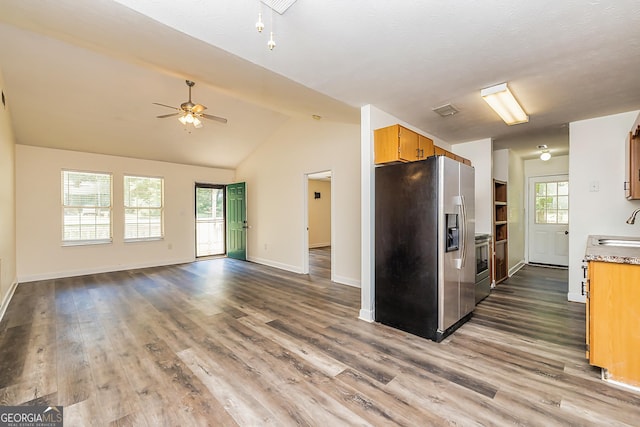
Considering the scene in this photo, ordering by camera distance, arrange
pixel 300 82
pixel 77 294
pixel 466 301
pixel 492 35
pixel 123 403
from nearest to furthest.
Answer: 1. pixel 123 403
2. pixel 492 35
3. pixel 300 82
4. pixel 466 301
5. pixel 77 294

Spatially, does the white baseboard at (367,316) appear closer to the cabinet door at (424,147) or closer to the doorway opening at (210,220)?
the cabinet door at (424,147)

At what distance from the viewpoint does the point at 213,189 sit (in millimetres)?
7785

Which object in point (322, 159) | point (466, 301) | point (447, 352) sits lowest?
point (447, 352)

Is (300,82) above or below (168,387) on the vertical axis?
above

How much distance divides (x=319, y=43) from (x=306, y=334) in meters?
2.64

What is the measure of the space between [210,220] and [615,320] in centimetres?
776

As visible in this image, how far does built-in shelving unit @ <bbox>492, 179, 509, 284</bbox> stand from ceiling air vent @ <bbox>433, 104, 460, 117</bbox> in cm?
206

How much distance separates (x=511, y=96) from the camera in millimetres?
2918

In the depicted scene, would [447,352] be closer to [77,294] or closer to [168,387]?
[168,387]

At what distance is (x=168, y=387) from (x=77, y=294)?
3488 millimetres

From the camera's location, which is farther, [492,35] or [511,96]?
[511,96]

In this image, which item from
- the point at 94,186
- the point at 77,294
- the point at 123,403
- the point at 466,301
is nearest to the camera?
the point at 123,403

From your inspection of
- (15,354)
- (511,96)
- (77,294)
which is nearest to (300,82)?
(511,96)

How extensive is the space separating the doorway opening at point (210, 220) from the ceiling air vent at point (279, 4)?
252 inches
